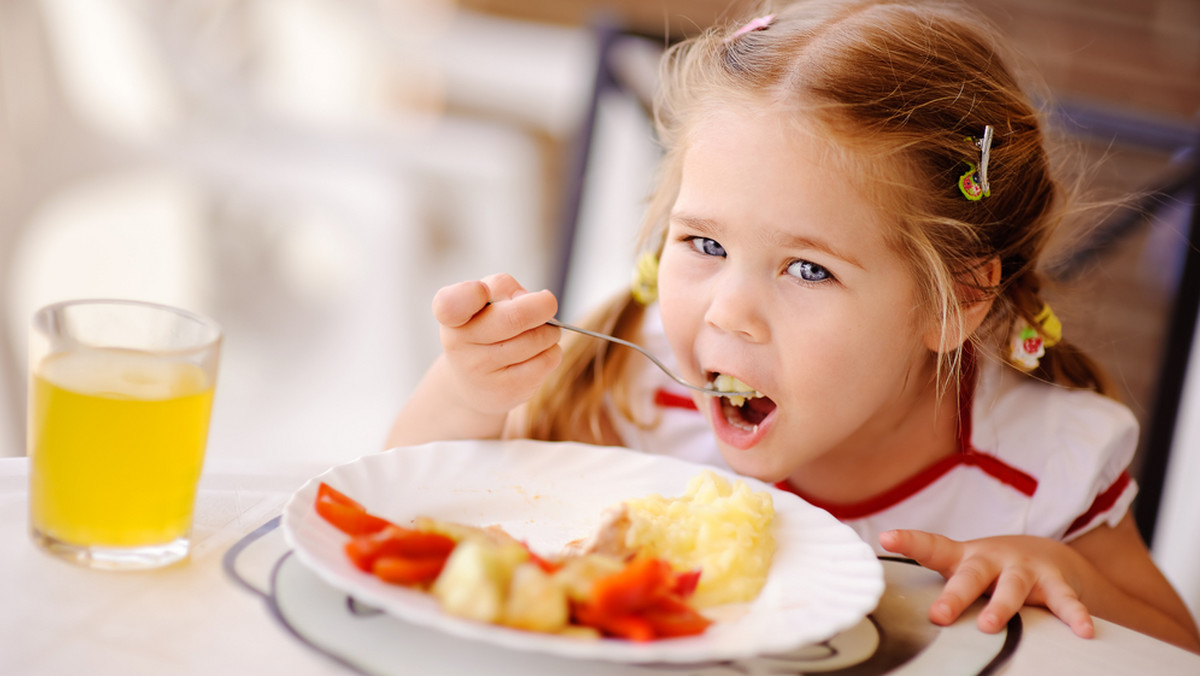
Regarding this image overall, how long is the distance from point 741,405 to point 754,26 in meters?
0.40

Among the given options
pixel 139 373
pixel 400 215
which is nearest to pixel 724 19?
pixel 139 373

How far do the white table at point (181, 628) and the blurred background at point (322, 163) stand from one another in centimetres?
194

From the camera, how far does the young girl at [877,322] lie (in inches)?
35.9

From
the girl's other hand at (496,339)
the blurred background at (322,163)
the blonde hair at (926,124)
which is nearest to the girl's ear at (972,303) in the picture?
the blonde hair at (926,124)

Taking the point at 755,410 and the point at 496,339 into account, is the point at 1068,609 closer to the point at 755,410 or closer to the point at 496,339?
the point at 755,410

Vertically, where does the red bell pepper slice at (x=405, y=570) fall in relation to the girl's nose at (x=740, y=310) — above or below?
below

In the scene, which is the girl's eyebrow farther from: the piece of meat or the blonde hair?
the piece of meat

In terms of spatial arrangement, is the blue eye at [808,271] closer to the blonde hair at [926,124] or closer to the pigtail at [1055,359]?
the blonde hair at [926,124]

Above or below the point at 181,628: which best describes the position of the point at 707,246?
above

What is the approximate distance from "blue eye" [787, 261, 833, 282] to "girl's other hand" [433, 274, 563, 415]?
22 cm

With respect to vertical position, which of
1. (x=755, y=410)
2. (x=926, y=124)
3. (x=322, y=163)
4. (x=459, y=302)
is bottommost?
(x=322, y=163)

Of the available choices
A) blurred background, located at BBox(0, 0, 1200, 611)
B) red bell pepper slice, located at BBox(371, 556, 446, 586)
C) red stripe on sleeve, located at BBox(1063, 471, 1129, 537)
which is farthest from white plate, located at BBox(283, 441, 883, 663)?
blurred background, located at BBox(0, 0, 1200, 611)

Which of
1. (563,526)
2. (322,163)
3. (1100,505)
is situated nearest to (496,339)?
(563,526)

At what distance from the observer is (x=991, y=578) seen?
0.79 metres
